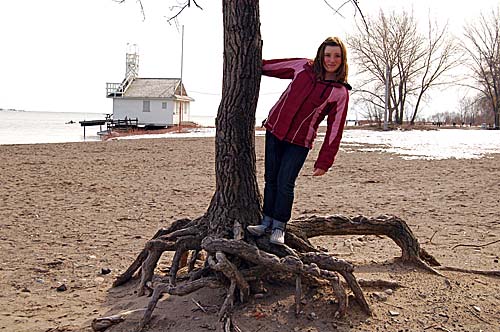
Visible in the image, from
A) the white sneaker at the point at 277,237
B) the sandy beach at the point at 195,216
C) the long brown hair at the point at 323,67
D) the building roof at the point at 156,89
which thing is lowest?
the sandy beach at the point at 195,216

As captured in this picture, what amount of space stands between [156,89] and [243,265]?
56.0m

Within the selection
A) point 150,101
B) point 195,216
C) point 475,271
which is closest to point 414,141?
point 195,216

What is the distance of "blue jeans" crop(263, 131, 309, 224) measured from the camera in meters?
4.41

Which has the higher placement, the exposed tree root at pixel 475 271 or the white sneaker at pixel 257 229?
the white sneaker at pixel 257 229

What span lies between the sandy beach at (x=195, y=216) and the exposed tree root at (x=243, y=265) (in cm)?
12

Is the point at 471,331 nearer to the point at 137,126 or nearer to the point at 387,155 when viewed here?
the point at 387,155

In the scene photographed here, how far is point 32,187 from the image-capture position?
40.7 feet

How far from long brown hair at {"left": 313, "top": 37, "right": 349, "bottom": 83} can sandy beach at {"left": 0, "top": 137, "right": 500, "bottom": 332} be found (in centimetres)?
164

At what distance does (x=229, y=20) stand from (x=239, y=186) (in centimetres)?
130

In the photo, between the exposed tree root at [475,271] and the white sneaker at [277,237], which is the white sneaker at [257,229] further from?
the exposed tree root at [475,271]

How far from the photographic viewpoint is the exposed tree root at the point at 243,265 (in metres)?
4.05

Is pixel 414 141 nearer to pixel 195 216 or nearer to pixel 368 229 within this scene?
pixel 195 216

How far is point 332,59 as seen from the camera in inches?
168

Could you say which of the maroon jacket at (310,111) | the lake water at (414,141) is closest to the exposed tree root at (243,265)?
the maroon jacket at (310,111)
